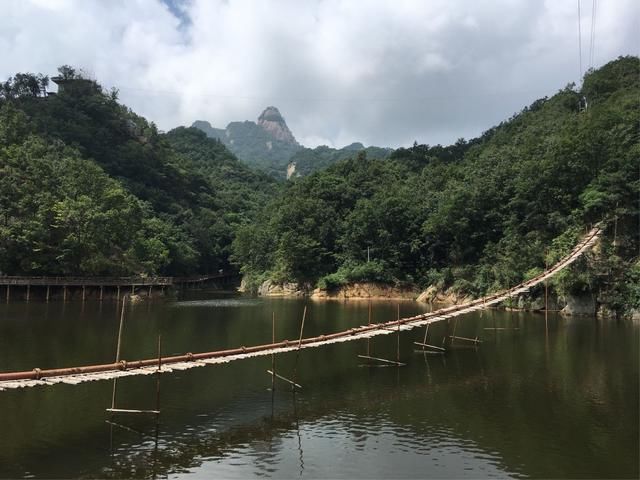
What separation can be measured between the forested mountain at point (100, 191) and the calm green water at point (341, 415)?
101ft

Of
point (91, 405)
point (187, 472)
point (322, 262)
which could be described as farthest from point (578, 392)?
point (322, 262)

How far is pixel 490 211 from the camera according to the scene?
66.8m

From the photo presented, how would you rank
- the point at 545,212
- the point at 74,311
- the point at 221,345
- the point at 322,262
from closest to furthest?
the point at 221,345, the point at 74,311, the point at 545,212, the point at 322,262

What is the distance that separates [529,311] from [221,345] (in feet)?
111

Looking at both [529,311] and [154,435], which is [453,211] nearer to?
[529,311]

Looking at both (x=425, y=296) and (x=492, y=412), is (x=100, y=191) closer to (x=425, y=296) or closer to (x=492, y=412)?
(x=425, y=296)

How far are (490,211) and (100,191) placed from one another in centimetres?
5386

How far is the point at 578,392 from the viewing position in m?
20.6

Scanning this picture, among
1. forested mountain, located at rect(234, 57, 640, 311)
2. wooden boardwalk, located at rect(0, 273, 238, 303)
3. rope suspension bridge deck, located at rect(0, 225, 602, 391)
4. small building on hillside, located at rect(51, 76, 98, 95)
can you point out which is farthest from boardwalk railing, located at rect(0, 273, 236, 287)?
small building on hillside, located at rect(51, 76, 98, 95)

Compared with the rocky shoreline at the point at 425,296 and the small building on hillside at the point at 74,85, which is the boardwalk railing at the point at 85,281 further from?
the small building on hillside at the point at 74,85

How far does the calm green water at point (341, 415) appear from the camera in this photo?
527 inches

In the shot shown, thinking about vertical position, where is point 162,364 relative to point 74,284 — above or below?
below

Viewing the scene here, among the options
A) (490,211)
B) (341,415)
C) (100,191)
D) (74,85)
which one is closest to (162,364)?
(341,415)

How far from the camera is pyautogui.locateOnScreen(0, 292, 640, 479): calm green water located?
43.9ft
